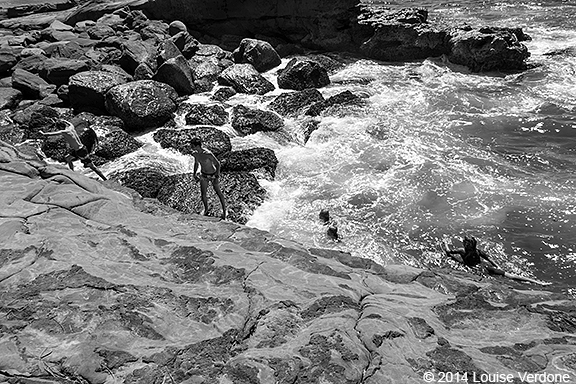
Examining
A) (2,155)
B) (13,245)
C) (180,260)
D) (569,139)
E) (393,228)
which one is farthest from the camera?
(569,139)

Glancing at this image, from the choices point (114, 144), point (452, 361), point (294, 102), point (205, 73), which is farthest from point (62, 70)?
point (452, 361)

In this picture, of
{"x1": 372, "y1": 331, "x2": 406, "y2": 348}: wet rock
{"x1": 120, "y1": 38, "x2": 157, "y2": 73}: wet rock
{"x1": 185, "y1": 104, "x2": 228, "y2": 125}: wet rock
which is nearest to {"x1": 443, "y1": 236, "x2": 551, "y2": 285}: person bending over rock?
{"x1": 372, "y1": 331, "x2": 406, "y2": 348}: wet rock

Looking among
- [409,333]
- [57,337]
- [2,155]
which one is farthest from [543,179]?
[2,155]

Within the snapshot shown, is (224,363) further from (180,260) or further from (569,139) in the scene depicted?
(569,139)

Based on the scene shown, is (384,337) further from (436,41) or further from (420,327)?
(436,41)

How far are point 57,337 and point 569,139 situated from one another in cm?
1485

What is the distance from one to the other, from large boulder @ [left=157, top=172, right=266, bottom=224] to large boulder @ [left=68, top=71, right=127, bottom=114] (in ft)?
20.4

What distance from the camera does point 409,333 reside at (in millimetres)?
4734

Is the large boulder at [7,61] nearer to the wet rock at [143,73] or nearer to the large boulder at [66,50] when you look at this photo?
the large boulder at [66,50]

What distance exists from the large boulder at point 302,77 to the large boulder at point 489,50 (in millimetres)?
6705

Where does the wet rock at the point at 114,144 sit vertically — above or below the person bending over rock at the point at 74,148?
below

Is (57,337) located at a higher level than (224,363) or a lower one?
higher

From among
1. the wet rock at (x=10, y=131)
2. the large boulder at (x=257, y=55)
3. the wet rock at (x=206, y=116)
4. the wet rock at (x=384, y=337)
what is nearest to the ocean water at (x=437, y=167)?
the wet rock at (x=206, y=116)

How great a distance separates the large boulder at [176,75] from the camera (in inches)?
669
